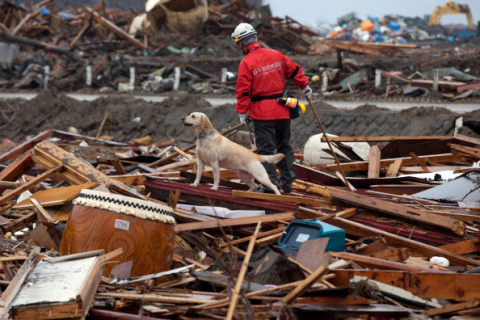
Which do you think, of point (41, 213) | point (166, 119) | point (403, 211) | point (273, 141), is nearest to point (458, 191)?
point (403, 211)

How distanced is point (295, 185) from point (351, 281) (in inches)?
178

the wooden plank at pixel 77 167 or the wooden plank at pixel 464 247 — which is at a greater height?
the wooden plank at pixel 77 167

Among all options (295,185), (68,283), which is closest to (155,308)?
(68,283)

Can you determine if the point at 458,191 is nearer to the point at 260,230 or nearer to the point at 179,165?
the point at 260,230

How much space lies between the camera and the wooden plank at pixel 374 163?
11.1 m

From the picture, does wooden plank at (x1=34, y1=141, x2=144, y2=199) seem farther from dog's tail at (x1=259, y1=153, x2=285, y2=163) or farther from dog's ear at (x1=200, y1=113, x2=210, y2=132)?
dog's tail at (x1=259, y1=153, x2=285, y2=163)

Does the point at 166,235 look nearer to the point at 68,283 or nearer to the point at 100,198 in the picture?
the point at 100,198

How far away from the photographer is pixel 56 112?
27.0m

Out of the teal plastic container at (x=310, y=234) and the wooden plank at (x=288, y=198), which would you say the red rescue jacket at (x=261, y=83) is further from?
the teal plastic container at (x=310, y=234)

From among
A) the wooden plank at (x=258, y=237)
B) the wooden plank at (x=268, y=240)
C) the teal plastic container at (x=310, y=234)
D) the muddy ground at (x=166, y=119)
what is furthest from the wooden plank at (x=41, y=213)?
the muddy ground at (x=166, y=119)

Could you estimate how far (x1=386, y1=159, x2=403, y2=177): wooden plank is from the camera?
36.7 ft

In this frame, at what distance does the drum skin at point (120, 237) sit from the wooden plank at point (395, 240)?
2.16 metres

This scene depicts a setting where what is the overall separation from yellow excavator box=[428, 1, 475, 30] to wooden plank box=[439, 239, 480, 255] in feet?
166

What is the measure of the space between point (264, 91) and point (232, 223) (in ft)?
8.77
